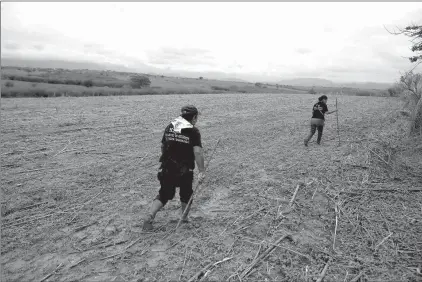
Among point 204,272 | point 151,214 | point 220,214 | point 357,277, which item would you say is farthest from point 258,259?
point 151,214

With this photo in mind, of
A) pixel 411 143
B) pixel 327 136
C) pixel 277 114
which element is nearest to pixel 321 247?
pixel 411 143

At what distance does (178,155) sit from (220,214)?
1482mm

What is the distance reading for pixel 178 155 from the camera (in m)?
4.65

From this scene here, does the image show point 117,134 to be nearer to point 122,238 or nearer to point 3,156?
point 3,156

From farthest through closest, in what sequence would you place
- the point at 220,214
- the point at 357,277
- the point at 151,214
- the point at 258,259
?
the point at 220,214, the point at 151,214, the point at 258,259, the point at 357,277

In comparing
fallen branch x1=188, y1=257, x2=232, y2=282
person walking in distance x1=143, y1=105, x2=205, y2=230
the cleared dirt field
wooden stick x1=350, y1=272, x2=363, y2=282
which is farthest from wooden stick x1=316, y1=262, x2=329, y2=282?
person walking in distance x1=143, y1=105, x2=205, y2=230

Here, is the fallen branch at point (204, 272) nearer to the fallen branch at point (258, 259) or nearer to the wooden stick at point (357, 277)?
the fallen branch at point (258, 259)

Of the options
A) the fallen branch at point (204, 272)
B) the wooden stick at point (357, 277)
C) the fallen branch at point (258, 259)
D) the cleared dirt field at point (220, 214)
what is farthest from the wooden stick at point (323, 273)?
the fallen branch at point (204, 272)

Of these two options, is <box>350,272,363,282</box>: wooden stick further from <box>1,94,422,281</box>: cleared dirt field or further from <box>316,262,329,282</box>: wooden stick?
<box>316,262,329,282</box>: wooden stick

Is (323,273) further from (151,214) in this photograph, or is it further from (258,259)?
(151,214)

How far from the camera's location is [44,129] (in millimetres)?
11227

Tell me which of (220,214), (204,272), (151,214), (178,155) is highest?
(178,155)

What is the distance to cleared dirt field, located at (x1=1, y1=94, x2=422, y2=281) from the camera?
153 inches

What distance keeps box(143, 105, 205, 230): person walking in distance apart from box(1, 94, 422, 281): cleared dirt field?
1.99ft
